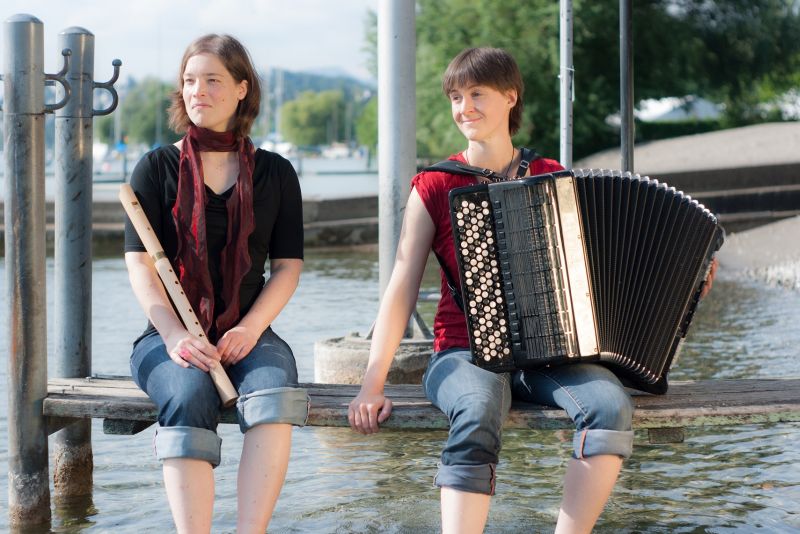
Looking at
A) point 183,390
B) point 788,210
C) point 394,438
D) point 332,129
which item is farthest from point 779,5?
point 332,129

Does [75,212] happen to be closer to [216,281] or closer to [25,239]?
[25,239]

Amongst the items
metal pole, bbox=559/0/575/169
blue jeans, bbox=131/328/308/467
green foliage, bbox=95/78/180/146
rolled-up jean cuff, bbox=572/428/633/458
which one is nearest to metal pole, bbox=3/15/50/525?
blue jeans, bbox=131/328/308/467

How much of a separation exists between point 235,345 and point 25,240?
925 millimetres

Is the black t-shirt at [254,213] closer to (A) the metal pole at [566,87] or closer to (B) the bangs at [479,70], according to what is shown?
(B) the bangs at [479,70]

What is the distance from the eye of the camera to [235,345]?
13.2ft

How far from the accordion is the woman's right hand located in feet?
2.65

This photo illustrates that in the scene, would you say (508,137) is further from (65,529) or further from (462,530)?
(65,529)

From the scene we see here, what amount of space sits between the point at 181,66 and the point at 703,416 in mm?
2096

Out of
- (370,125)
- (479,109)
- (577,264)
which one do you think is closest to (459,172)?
(479,109)

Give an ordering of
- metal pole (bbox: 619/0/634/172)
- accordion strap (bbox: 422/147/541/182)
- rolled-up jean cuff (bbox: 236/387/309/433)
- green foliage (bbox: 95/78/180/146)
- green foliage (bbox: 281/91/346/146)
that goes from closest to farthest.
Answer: rolled-up jean cuff (bbox: 236/387/309/433) → accordion strap (bbox: 422/147/541/182) → metal pole (bbox: 619/0/634/172) → green foliage (bbox: 95/78/180/146) → green foliage (bbox: 281/91/346/146)

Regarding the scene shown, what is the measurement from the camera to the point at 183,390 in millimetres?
3797

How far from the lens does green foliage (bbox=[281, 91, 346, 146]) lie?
178137 millimetres

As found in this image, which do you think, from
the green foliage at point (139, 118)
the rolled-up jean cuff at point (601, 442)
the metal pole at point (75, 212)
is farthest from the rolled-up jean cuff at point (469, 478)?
the green foliage at point (139, 118)

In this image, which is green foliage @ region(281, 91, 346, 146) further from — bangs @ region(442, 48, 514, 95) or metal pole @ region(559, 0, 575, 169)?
bangs @ region(442, 48, 514, 95)
